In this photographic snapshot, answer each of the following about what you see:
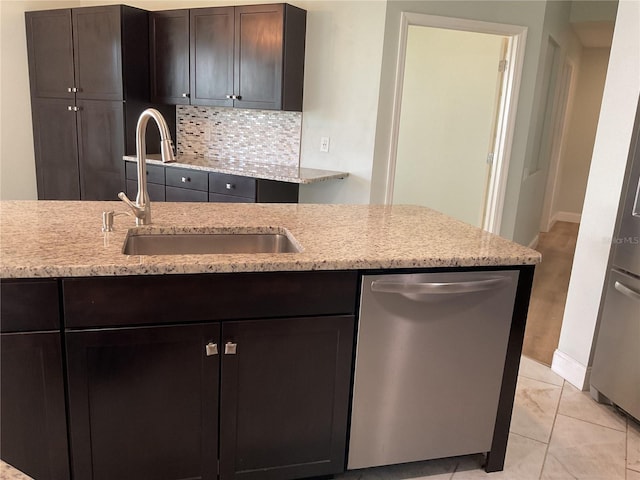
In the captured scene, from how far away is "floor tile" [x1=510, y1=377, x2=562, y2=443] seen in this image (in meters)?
2.28

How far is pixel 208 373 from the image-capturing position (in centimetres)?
160

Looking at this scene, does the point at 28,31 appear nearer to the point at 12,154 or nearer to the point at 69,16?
the point at 69,16

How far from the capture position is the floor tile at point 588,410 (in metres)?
2.37

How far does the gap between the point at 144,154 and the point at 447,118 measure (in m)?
3.65

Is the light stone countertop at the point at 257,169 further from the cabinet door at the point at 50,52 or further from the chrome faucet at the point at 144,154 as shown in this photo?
the chrome faucet at the point at 144,154

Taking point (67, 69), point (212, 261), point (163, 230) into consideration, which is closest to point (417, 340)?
point (212, 261)

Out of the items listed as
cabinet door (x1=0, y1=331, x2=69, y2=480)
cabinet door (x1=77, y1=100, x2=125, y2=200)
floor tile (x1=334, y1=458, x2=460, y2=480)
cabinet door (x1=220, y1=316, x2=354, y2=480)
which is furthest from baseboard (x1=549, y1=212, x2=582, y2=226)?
cabinet door (x1=0, y1=331, x2=69, y2=480)

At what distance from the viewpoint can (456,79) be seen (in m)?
4.75

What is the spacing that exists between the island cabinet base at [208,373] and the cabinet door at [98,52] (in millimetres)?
3345

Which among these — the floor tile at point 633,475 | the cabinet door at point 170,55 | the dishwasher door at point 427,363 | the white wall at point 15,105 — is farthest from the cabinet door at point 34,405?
the white wall at point 15,105

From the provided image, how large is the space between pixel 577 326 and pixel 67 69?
14.7ft

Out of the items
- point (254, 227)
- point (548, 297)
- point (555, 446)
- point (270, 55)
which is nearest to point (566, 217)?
point (548, 297)

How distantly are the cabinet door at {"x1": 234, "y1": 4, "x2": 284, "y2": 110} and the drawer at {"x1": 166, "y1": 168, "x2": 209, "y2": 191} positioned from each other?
69 centimetres

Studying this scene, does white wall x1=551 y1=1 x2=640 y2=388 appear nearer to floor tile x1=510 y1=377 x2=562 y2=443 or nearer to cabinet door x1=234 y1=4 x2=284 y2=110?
floor tile x1=510 y1=377 x2=562 y2=443
